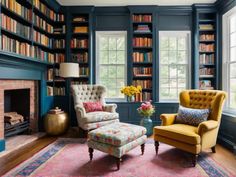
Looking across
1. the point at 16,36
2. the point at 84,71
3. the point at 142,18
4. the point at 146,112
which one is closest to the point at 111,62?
the point at 84,71

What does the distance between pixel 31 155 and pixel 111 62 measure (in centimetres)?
276

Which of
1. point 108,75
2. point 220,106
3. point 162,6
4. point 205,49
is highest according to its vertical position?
point 162,6

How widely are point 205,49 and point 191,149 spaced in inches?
107

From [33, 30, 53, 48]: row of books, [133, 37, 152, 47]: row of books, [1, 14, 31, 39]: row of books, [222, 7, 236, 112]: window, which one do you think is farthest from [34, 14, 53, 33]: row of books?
[222, 7, 236, 112]: window

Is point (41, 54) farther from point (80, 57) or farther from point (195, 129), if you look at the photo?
point (195, 129)

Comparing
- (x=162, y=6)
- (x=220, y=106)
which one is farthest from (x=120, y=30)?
(x=220, y=106)

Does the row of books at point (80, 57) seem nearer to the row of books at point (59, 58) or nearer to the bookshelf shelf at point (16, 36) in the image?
the row of books at point (59, 58)

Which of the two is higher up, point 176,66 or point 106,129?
point 176,66

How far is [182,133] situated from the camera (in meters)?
2.44

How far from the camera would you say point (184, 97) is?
10.8 feet

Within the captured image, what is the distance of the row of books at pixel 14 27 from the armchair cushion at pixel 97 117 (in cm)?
188

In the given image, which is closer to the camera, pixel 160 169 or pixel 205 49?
pixel 160 169

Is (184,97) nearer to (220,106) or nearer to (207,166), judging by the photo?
(220,106)

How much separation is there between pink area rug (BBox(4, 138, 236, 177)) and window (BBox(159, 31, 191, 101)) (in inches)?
74.0
